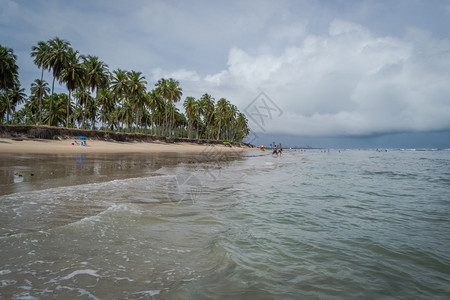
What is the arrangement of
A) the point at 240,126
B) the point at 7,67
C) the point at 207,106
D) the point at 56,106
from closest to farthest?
the point at 7,67, the point at 56,106, the point at 207,106, the point at 240,126

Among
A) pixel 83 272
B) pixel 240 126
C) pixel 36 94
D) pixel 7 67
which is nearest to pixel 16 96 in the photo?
pixel 36 94

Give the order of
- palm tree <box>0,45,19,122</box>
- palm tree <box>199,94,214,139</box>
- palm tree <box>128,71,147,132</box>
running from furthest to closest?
1. palm tree <box>199,94,214,139</box>
2. palm tree <box>128,71,147,132</box>
3. palm tree <box>0,45,19,122</box>

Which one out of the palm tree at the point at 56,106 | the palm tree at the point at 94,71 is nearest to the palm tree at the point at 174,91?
the palm tree at the point at 94,71

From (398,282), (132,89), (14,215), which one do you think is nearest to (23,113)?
(132,89)

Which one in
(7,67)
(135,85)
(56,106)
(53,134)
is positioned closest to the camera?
(53,134)

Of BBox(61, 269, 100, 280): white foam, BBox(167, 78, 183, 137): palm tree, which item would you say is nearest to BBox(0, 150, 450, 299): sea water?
BBox(61, 269, 100, 280): white foam

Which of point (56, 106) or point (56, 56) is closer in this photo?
point (56, 56)

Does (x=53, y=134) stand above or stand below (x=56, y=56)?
below

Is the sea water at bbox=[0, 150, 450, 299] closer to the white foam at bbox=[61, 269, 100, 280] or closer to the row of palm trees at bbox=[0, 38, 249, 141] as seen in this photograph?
the white foam at bbox=[61, 269, 100, 280]

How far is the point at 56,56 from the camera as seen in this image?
1635 inches

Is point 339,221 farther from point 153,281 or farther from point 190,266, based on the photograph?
point 153,281

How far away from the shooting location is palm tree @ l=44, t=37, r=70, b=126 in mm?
41344

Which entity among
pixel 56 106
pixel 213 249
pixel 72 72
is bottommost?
pixel 213 249

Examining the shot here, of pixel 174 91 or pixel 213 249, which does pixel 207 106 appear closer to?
pixel 174 91
